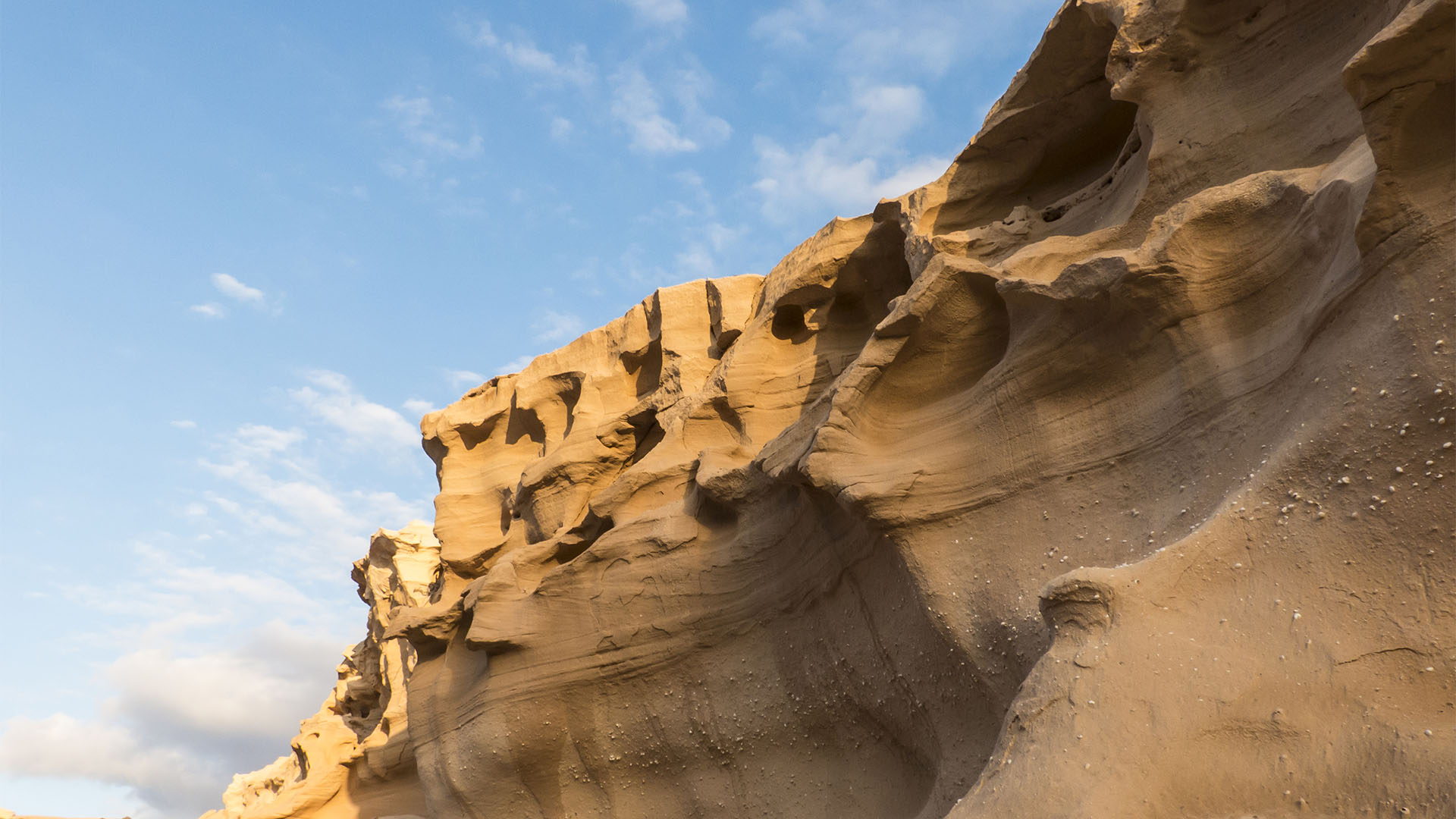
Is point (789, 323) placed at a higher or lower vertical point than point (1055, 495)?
higher

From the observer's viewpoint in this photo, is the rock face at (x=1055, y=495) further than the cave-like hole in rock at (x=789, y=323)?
No

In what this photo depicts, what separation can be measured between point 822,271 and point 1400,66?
17.1 feet

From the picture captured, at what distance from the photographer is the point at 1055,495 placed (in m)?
5.99

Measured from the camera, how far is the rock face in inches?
172

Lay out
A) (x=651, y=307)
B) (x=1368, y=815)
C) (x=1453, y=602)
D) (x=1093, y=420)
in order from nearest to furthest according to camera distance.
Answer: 1. (x=1368, y=815)
2. (x=1453, y=602)
3. (x=1093, y=420)
4. (x=651, y=307)

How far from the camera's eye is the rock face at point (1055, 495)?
172 inches

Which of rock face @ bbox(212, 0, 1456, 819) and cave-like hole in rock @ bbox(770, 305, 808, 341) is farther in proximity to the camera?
cave-like hole in rock @ bbox(770, 305, 808, 341)

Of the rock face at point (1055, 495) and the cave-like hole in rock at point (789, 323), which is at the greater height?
the cave-like hole in rock at point (789, 323)

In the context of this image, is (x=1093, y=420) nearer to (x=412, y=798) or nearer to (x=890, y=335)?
(x=890, y=335)

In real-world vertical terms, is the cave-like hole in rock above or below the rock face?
above

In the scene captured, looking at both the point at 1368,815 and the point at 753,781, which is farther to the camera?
the point at 753,781

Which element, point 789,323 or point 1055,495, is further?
point 789,323

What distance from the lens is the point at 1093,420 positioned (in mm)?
5980

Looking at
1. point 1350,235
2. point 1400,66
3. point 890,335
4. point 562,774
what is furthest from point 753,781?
point 1400,66
